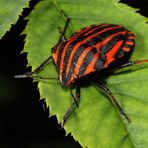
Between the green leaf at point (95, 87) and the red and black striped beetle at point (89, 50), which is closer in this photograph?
the green leaf at point (95, 87)

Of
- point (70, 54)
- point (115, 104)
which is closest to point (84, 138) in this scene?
point (115, 104)

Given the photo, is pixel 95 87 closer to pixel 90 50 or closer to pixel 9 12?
pixel 90 50

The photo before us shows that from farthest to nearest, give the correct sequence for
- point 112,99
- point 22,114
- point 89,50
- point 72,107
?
point 22,114 → point 89,50 → point 72,107 → point 112,99

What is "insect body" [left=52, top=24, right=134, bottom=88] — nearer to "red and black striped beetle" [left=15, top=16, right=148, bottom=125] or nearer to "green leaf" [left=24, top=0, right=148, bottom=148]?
"red and black striped beetle" [left=15, top=16, right=148, bottom=125]

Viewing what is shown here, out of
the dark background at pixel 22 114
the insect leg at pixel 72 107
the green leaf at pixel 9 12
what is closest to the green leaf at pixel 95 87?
the insect leg at pixel 72 107

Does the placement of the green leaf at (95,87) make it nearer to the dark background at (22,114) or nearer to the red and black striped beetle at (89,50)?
the red and black striped beetle at (89,50)

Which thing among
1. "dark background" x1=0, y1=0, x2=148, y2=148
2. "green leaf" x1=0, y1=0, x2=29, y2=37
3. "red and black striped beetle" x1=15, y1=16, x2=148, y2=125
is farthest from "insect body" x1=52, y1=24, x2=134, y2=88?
"dark background" x1=0, y1=0, x2=148, y2=148

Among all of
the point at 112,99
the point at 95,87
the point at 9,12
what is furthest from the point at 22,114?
the point at 112,99
